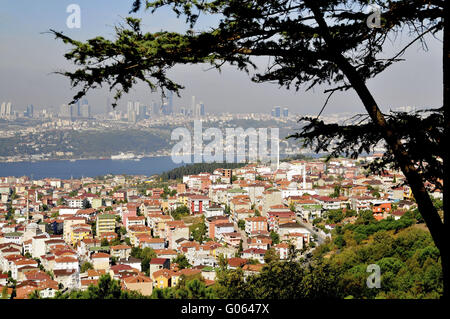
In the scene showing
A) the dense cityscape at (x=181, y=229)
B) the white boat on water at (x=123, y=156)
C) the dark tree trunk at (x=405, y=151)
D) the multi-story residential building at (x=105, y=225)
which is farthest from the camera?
the white boat on water at (x=123, y=156)

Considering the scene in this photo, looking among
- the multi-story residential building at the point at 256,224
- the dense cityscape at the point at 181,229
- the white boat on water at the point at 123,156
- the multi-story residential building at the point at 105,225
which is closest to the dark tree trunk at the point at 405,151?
the dense cityscape at the point at 181,229

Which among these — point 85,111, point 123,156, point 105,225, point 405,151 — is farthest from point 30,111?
point 405,151

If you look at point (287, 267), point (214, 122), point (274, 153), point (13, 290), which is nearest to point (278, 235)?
point (13, 290)

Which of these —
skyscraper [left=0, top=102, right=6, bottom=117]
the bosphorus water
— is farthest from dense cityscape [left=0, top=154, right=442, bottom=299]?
skyscraper [left=0, top=102, right=6, bottom=117]

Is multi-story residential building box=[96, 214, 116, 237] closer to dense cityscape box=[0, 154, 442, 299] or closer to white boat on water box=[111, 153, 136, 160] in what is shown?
dense cityscape box=[0, 154, 442, 299]

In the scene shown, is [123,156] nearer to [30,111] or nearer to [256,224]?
[30,111]

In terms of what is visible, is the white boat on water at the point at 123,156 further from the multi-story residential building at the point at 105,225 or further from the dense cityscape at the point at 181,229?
the multi-story residential building at the point at 105,225

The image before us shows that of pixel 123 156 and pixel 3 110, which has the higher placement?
pixel 3 110

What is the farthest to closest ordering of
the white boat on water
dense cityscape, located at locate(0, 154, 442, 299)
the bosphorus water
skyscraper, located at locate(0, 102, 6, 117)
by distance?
1. skyscraper, located at locate(0, 102, 6, 117)
2. the white boat on water
3. the bosphorus water
4. dense cityscape, located at locate(0, 154, 442, 299)

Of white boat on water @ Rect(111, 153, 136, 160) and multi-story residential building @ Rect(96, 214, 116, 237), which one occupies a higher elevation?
white boat on water @ Rect(111, 153, 136, 160)

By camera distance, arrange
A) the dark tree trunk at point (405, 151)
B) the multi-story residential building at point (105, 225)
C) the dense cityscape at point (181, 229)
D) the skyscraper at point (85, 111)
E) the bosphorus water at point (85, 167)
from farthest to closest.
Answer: the skyscraper at point (85, 111)
the bosphorus water at point (85, 167)
the multi-story residential building at point (105, 225)
the dense cityscape at point (181, 229)
the dark tree trunk at point (405, 151)
